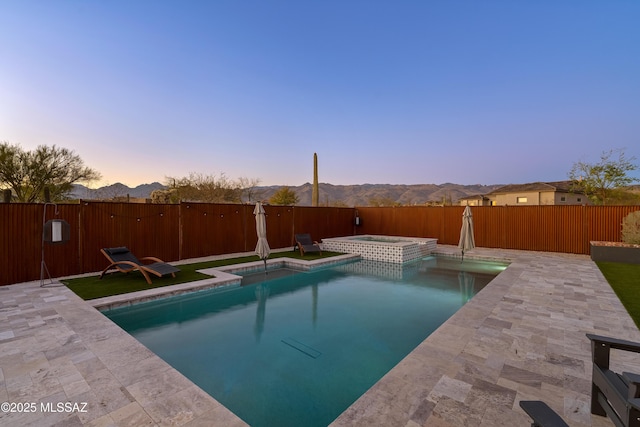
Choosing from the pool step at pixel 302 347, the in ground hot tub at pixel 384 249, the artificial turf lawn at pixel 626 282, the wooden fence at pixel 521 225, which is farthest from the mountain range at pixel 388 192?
the pool step at pixel 302 347

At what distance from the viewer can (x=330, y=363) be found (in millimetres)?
3574

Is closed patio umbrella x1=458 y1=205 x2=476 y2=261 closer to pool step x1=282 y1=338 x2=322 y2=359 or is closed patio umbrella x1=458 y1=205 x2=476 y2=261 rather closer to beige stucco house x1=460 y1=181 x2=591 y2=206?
pool step x1=282 y1=338 x2=322 y2=359

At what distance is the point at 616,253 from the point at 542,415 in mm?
10942

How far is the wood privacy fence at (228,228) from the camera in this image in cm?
671

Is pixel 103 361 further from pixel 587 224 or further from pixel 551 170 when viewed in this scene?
pixel 551 170

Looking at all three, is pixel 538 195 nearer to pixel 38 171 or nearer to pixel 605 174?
pixel 605 174

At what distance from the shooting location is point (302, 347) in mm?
4012

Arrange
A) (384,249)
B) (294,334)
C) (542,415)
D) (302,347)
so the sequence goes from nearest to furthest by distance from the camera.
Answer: (542,415)
(302,347)
(294,334)
(384,249)

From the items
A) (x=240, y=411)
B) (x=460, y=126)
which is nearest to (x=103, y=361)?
(x=240, y=411)

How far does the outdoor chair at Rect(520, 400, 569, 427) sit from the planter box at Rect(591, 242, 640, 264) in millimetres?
10719

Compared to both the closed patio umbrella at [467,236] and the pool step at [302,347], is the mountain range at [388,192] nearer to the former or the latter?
the closed patio umbrella at [467,236]

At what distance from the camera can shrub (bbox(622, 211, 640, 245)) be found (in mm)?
9031

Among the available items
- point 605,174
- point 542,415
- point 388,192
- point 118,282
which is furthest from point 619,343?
point 388,192

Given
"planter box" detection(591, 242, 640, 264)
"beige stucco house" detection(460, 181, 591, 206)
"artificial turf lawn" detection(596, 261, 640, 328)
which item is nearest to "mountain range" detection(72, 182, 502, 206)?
"beige stucco house" detection(460, 181, 591, 206)
